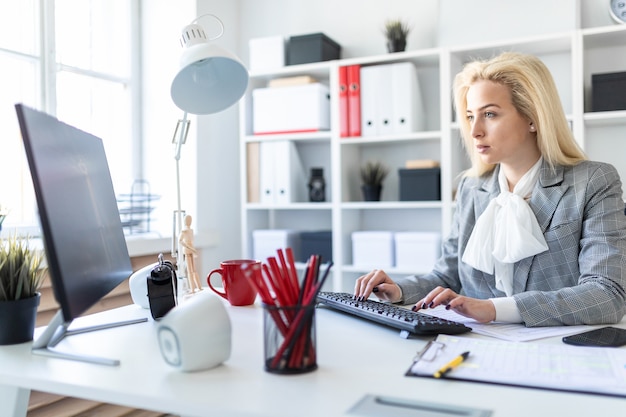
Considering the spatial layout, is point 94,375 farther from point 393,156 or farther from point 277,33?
point 277,33

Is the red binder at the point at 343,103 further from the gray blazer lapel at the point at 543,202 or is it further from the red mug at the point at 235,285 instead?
the red mug at the point at 235,285

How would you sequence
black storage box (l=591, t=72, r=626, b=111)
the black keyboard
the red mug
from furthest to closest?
black storage box (l=591, t=72, r=626, b=111) < the red mug < the black keyboard

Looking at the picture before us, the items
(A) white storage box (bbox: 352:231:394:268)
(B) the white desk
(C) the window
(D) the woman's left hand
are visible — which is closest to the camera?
(B) the white desk

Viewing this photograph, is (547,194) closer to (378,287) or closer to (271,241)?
(378,287)

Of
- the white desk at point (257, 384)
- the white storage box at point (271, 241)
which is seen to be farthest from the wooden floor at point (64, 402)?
the white desk at point (257, 384)

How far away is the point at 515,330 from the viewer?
118 cm

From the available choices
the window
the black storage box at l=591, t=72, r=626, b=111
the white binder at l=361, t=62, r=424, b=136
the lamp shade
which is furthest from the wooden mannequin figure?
the black storage box at l=591, t=72, r=626, b=111

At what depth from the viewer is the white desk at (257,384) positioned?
752 mm

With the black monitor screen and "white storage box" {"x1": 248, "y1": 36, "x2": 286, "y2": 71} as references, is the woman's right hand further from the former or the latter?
"white storage box" {"x1": 248, "y1": 36, "x2": 286, "y2": 71}

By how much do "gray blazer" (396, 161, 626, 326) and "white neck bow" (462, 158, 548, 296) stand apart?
3 cm

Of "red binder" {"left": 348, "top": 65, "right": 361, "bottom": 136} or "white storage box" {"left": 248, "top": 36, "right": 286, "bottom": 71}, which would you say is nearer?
"red binder" {"left": 348, "top": 65, "right": 361, "bottom": 136}

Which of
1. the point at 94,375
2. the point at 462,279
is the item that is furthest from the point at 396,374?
the point at 462,279

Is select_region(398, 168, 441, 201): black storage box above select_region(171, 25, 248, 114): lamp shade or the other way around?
the other way around

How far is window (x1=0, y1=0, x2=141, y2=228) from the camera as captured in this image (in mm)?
2609
